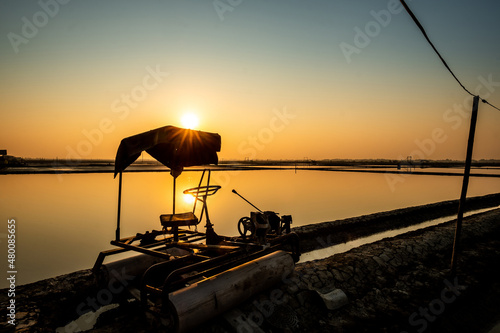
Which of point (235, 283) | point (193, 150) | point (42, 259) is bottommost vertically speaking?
point (42, 259)

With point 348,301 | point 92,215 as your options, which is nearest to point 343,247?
point 348,301

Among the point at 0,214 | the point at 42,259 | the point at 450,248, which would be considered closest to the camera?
the point at 42,259

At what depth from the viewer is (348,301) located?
496cm

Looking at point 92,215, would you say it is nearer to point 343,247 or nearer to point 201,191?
point 201,191

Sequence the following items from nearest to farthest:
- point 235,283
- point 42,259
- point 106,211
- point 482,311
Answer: point 235,283 → point 482,311 → point 42,259 → point 106,211

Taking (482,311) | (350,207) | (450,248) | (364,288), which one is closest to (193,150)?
(364,288)

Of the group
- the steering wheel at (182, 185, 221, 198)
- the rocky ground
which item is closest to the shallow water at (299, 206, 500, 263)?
the rocky ground

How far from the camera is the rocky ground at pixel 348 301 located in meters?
4.24

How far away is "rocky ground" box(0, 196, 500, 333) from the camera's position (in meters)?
4.24

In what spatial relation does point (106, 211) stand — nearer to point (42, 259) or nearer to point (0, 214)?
point (0, 214)

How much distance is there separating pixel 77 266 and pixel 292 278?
5746mm

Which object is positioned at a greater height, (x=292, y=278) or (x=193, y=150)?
(x=193, y=150)

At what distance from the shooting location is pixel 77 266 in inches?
267

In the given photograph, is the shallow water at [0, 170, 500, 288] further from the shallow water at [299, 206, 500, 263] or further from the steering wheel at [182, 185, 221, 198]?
the steering wheel at [182, 185, 221, 198]
